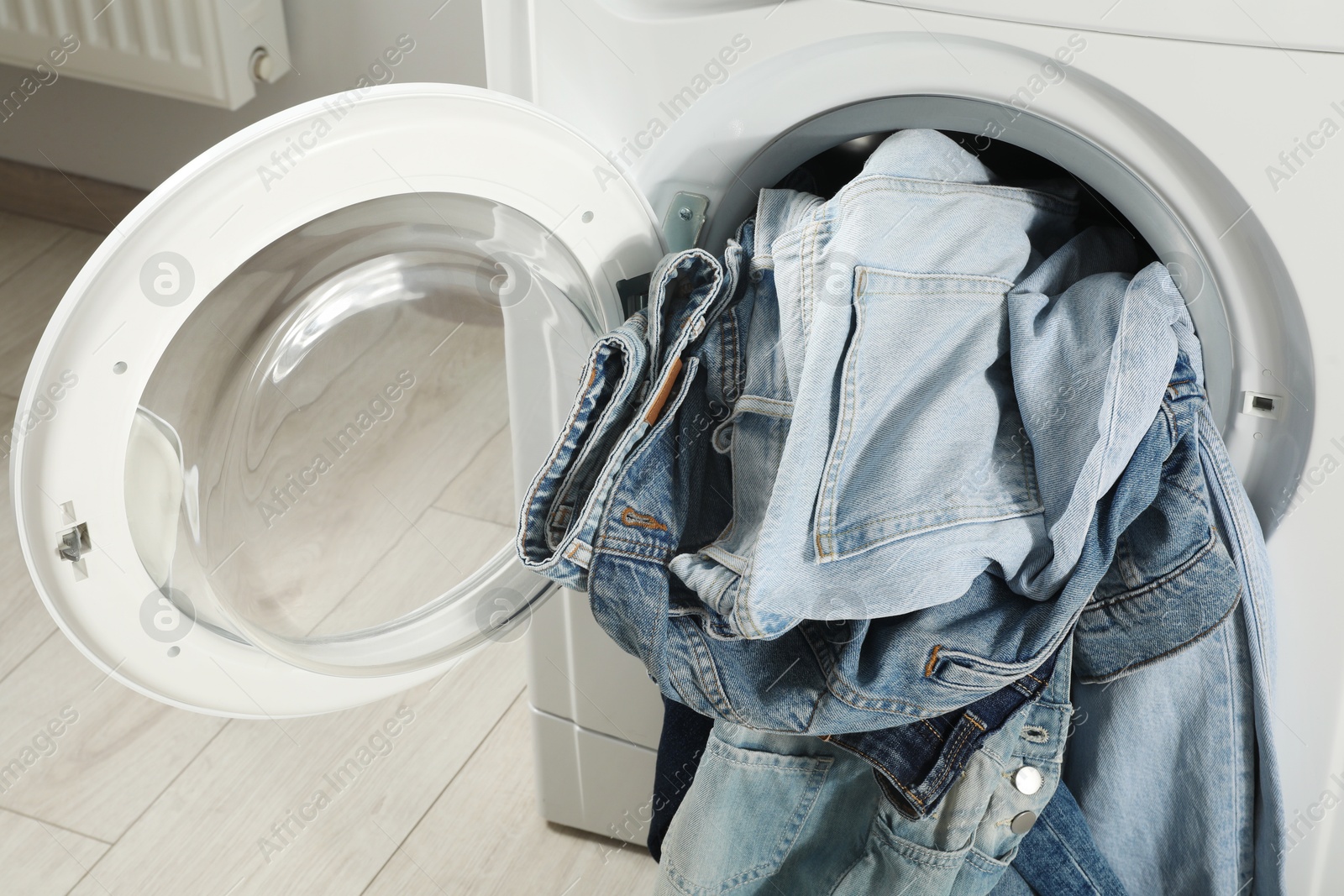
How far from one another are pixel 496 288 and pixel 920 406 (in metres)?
0.25

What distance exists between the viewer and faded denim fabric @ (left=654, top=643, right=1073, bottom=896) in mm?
640

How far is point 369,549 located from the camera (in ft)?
2.22

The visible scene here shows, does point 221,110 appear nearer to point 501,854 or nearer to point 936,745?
point 501,854

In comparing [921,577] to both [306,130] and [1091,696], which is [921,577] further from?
[306,130]

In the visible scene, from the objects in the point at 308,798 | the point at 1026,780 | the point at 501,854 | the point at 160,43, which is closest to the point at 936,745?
the point at 1026,780

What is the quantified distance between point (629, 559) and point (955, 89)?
0.30 meters

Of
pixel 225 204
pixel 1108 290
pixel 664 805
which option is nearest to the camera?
pixel 225 204

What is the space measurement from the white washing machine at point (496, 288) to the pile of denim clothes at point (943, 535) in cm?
4

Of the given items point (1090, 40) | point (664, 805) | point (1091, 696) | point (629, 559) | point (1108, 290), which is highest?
point (1090, 40)

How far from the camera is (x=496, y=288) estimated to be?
65cm

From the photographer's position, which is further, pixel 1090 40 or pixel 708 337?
pixel 708 337

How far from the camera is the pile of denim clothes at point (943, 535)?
0.56 meters

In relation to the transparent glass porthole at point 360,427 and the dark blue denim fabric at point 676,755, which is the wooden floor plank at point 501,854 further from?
the transparent glass porthole at point 360,427

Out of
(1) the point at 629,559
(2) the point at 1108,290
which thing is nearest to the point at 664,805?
(1) the point at 629,559
